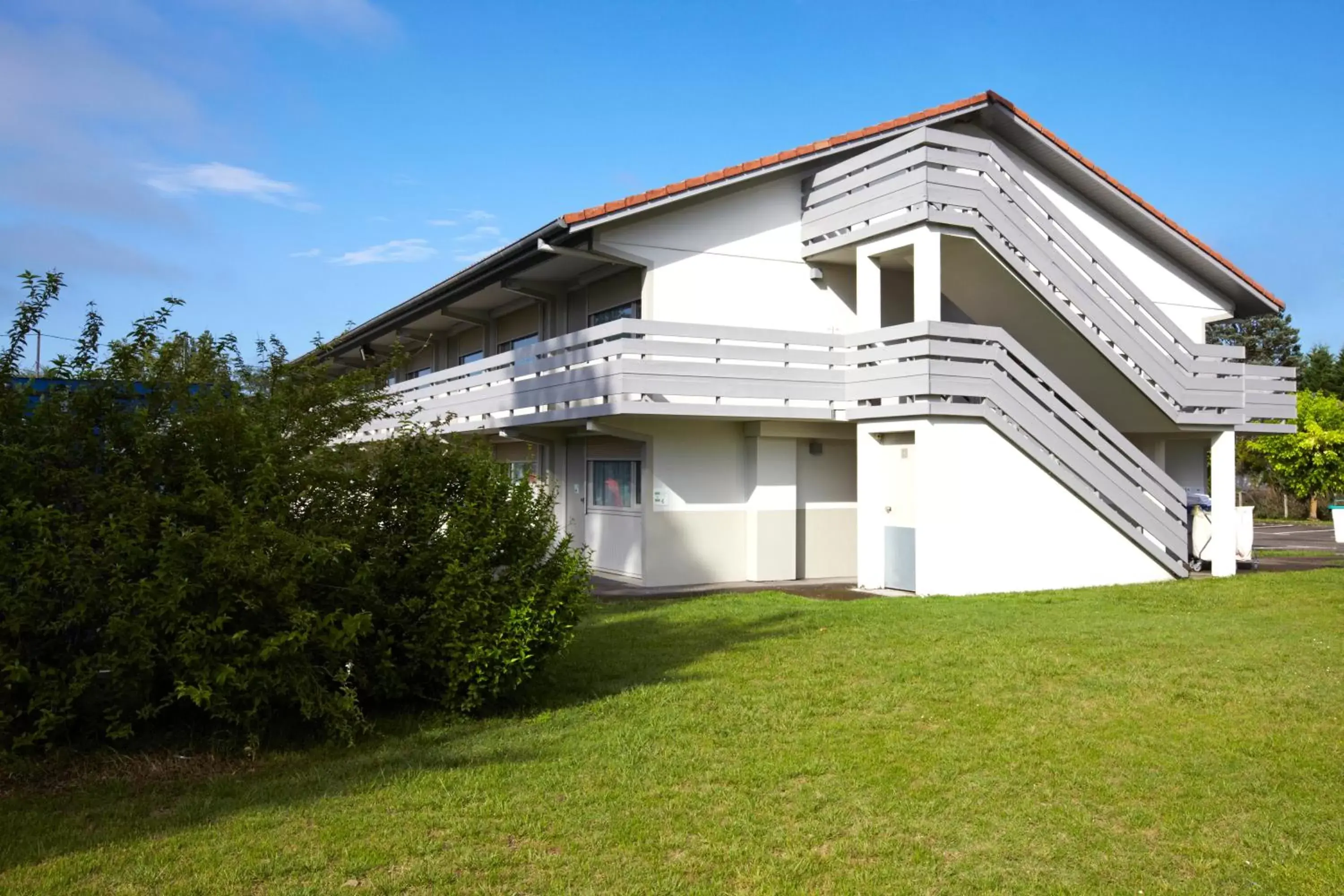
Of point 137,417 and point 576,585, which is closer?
point 137,417

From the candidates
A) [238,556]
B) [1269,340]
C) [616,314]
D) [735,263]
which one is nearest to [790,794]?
[238,556]

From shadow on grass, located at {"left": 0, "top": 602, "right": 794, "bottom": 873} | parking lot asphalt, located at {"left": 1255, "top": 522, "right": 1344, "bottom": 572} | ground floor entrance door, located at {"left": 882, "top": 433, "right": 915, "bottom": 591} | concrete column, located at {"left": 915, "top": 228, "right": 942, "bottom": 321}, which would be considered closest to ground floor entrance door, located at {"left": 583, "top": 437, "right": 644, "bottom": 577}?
ground floor entrance door, located at {"left": 882, "top": 433, "right": 915, "bottom": 591}

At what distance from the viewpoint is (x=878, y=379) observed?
15234 mm

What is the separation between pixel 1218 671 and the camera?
30.0 feet

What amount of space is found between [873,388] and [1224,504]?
6487mm

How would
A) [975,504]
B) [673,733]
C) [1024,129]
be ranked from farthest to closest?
[1024,129] → [975,504] → [673,733]

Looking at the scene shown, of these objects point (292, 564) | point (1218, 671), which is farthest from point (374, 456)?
point (1218, 671)

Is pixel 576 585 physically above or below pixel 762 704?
above

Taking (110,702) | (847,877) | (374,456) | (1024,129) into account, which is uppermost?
(1024,129)

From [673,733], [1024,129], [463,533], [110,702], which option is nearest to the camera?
[110,702]

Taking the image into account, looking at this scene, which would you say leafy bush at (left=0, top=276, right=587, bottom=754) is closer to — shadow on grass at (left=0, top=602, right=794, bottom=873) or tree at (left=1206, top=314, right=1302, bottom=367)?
shadow on grass at (left=0, top=602, right=794, bottom=873)

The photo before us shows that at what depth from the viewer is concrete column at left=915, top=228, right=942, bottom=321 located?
1461cm

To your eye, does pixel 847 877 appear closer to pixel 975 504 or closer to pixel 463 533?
pixel 463 533

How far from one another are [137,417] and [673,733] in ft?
13.4
